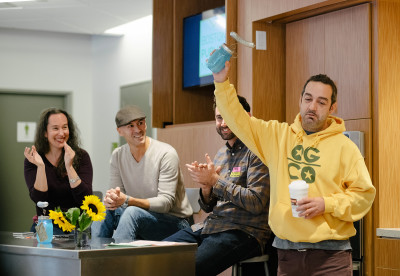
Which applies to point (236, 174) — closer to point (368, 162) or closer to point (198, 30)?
point (368, 162)

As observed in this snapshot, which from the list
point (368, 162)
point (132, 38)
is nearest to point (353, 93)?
point (368, 162)

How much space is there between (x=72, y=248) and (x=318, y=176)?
3.51 ft

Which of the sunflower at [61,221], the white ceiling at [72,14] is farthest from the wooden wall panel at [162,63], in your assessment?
the sunflower at [61,221]

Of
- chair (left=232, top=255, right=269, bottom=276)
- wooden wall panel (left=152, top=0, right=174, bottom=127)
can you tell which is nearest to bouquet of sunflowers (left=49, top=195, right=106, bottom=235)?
chair (left=232, top=255, right=269, bottom=276)

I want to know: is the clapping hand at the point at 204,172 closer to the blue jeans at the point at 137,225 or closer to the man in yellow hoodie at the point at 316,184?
the man in yellow hoodie at the point at 316,184

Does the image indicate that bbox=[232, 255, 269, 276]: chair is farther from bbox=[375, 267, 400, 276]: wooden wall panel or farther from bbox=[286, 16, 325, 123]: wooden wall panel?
bbox=[286, 16, 325, 123]: wooden wall panel

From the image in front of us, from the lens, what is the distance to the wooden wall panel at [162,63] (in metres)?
4.79

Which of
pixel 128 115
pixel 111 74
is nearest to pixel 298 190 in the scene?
pixel 128 115

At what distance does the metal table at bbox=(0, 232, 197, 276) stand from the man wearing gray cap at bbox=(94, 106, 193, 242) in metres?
0.52

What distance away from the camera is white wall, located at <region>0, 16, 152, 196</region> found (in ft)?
24.0

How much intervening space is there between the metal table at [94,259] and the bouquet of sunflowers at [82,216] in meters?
0.09

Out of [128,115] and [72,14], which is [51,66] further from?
[128,115]

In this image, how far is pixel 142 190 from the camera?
3730 mm

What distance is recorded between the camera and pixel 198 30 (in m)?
4.73
